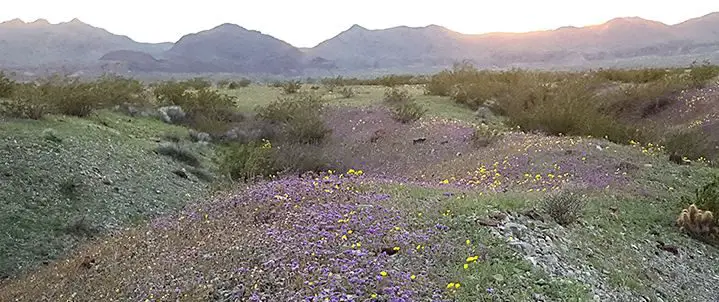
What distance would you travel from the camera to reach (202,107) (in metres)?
23.1

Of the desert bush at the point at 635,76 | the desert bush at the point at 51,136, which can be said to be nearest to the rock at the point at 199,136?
the desert bush at the point at 51,136

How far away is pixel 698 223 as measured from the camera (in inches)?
368

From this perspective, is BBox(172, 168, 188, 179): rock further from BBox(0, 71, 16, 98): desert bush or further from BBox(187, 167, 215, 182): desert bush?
BBox(0, 71, 16, 98): desert bush

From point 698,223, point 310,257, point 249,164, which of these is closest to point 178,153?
point 249,164

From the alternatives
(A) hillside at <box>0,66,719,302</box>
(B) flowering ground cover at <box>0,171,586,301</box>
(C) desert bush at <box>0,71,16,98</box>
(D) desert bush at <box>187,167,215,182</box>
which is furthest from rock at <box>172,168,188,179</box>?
(C) desert bush at <box>0,71,16,98</box>

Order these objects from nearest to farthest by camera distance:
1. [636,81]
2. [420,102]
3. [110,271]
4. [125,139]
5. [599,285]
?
1. [599,285]
2. [110,271]
3. [125,139]
4. [420,102]
5. [636,81]

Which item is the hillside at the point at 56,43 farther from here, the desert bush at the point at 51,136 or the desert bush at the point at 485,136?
the desert bush at the point at 485,136

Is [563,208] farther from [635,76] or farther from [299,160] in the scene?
[635,76]

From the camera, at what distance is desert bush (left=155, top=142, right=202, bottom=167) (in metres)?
16.2

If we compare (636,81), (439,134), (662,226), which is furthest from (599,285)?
(636,81)

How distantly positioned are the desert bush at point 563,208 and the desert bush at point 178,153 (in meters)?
10.2

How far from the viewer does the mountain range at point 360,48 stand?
123 metres

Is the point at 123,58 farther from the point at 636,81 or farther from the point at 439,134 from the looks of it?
the point at 439,134

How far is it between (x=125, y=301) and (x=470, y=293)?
3.32 meters
